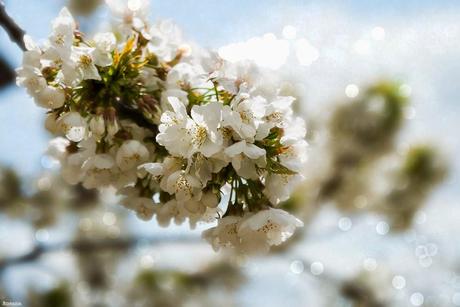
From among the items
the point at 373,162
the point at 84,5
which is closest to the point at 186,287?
the point at 373,162

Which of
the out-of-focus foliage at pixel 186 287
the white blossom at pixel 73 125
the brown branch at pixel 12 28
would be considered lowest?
the out-of-focus foliage at pixel 186 287

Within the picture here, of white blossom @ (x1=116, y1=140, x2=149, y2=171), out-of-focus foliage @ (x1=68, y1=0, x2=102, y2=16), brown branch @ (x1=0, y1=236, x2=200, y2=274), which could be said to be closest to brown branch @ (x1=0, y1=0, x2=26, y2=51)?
white blossom @ (x1=116, y1=140, x2=149, y2=171)

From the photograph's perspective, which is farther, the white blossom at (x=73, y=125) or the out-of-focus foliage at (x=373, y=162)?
the out-of-focus foliage at (x=373, y=162)

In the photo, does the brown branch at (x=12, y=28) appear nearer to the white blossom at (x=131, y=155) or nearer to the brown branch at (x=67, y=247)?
the white blossom at (x=131, y=155)

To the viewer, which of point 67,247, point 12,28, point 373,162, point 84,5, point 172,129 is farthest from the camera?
point 373,162

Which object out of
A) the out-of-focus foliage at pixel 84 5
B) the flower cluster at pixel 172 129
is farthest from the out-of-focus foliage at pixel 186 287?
the flower cluster at pixel 172 129

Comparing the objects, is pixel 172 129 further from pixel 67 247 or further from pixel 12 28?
pixel 67 247

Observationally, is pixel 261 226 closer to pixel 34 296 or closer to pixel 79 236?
pixel 34 296
